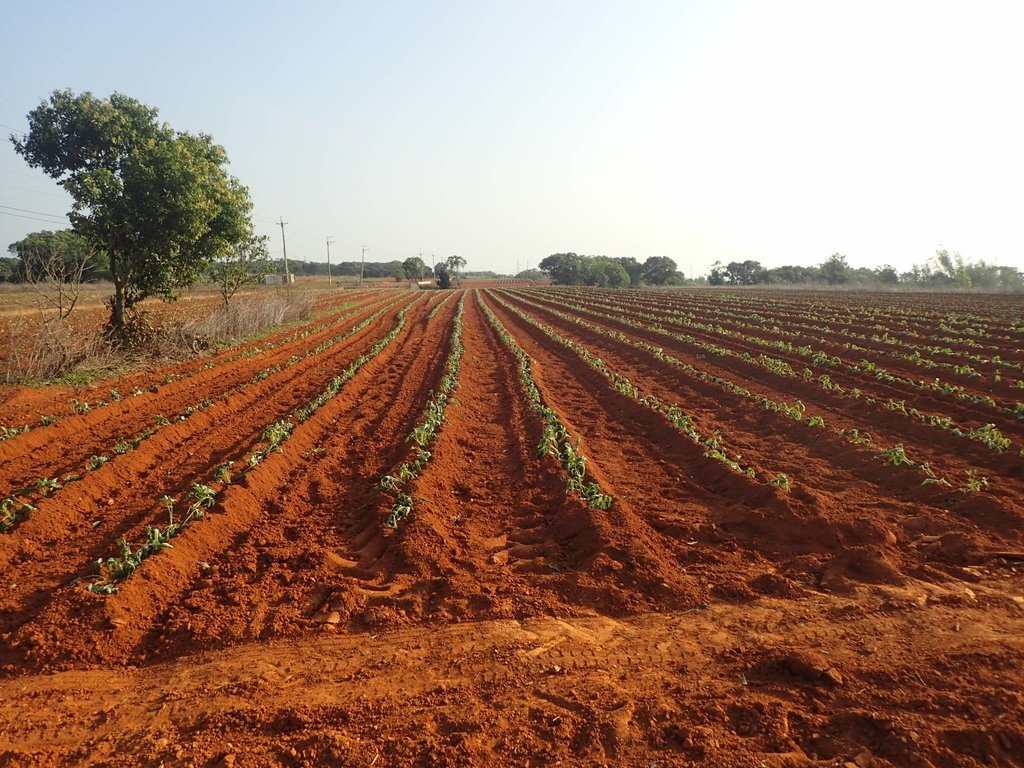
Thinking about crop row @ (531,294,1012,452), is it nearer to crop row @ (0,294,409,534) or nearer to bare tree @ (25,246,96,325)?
crop row @ (0,294,409,534)

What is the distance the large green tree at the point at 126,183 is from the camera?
44.7ft

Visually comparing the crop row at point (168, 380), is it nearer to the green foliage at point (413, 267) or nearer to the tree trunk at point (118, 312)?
the tree trunk at point (118, 312)

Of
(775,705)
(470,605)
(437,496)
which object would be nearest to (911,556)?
(775,705)

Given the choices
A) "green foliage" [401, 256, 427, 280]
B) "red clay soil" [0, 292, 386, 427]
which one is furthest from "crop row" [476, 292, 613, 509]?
"green foliage" [401, 256, 427, 280]

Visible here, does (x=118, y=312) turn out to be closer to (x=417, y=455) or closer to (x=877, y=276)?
(x=417, y=455)

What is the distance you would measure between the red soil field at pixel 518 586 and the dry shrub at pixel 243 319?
23.2 feet

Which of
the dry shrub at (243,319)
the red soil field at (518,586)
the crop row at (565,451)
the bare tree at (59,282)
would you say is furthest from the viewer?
the dry shrub at (243,319)

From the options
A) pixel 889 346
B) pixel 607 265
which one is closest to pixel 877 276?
pixel 607 265

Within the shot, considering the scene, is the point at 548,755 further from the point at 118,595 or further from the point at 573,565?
the point at 118,595

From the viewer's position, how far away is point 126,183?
14.1 meters

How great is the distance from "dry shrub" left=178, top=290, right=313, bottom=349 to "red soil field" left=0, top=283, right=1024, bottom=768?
23.2ft

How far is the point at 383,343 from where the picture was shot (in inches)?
772

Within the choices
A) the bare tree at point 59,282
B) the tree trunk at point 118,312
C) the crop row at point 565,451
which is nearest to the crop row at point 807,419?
the crop row at point 565,451

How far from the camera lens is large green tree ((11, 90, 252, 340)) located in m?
13.6
